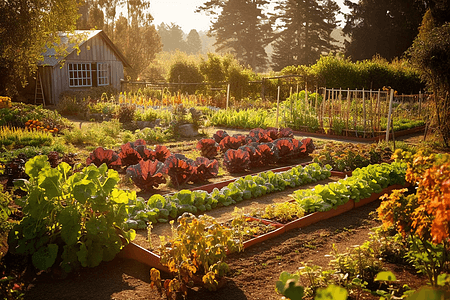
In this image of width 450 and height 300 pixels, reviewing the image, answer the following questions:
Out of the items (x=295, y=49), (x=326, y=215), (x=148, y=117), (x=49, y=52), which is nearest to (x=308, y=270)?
(x=326, y=215)

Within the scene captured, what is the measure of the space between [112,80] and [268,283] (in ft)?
75.0

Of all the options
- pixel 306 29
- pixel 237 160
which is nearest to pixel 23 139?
pixel 237 160

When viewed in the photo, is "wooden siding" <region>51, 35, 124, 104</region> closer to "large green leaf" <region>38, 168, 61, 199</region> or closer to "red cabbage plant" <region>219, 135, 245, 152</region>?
"red cabbage plant" <region>219, 135, 245, 152</region>

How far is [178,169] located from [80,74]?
17752mm

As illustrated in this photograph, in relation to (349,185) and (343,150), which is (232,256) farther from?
(343,150)

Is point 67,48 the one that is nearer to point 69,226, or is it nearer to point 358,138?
point 358,138

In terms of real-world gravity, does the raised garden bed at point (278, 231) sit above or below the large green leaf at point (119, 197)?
below

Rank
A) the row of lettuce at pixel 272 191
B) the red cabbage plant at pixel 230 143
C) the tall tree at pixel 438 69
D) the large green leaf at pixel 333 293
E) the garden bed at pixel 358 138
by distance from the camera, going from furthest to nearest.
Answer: the garden bed at pixel 358 138
the tall tree at pixel 438 69
the red cabbage plant at pixel 230 143
the row of lettuce at pixel 272 191
the large green leaf at pixel 333 293

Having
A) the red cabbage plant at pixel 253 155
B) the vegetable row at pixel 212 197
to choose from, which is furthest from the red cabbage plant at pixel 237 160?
the vegetable row at pixel 212 197

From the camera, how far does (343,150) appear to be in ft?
27.2

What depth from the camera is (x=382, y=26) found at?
111ft

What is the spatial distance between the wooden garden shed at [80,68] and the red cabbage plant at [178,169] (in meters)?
14.0

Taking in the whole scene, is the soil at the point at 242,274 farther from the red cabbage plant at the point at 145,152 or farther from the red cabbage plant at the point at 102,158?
the red cabbage plant at the point at 145,152

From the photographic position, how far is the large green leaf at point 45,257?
11.5 feet
